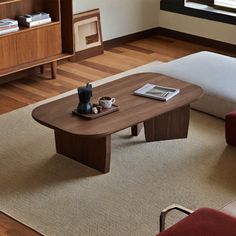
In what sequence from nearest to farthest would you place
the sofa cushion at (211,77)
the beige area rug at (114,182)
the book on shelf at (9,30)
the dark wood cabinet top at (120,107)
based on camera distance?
the beige area rug at (114,182)
the dark wood cabinet top at (120,107)
the sofa cushion at (211,77)
the book on shelf at (9,30)

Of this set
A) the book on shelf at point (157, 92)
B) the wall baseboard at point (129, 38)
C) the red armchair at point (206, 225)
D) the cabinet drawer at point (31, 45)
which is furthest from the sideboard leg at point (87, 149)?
the wall baseboard at point (129, 38)

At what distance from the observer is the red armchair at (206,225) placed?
215 centimetres

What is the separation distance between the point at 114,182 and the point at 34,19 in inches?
71.1

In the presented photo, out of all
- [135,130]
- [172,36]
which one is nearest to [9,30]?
[135,130]

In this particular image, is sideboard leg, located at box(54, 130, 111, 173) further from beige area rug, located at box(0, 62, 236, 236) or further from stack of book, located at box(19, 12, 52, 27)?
stack of book, located at box(19, 12, 52, 27)

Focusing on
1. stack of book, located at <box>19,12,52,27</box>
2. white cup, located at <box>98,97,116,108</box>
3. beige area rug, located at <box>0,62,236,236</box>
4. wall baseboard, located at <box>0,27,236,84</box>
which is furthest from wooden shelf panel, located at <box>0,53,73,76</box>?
white cup, located at <box>98,97,116,108</box>

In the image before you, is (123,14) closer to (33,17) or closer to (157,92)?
(33,17)

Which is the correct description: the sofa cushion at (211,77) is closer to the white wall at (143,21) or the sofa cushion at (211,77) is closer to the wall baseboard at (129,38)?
the white wall at (143,21)

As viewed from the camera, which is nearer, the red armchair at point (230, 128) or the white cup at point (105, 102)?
the white cup at point (105, 102)

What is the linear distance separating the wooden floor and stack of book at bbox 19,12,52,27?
0.47 meters

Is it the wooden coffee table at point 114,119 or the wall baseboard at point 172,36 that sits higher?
the wooden coffee table at point 114,119

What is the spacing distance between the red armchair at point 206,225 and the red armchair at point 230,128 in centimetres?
133

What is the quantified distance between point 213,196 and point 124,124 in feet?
1.97

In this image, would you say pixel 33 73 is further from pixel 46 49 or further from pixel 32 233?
pixel 32 233
